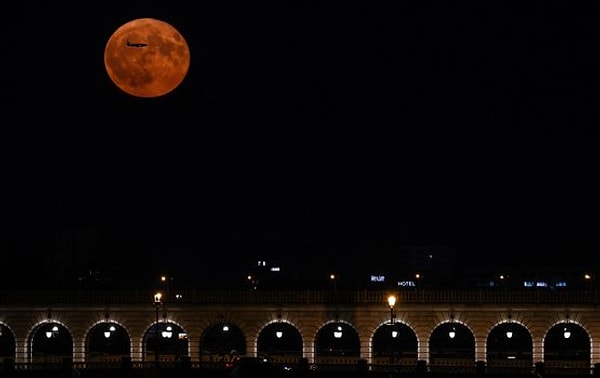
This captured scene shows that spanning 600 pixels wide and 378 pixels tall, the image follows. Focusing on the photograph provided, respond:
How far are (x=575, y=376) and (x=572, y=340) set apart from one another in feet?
206

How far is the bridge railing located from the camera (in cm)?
7281

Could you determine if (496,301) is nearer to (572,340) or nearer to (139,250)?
(572,340)

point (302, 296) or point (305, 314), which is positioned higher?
point (302, 296)

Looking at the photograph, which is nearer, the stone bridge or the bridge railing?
the stone bridge

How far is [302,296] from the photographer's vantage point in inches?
2970

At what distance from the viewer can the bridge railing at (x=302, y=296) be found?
7281 cm

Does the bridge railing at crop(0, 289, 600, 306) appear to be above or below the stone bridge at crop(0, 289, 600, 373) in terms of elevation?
above

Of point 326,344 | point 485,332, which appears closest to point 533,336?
point 485,332

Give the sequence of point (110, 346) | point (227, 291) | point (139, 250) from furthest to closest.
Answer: point (139, 250) → point (110, 346) → point (227, 291)

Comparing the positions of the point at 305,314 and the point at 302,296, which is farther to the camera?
the point at 302,296

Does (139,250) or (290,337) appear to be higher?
(139,250)

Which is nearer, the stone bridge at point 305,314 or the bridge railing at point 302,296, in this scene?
the stone bridge at point 305,314

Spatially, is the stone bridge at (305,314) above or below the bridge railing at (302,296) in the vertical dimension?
below

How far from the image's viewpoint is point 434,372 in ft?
199
